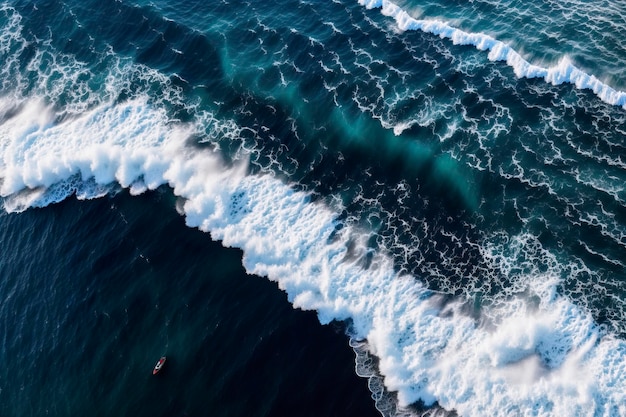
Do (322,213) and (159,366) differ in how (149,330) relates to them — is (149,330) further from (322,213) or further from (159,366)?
(322,213)

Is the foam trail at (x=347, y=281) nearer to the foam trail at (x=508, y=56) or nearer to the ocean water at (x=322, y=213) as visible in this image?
the ocean water at (x=322, y=213)

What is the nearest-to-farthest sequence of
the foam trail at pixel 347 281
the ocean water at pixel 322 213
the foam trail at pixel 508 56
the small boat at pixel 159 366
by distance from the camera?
the foam trail at pixel 347 281
the ocean water at pixel 322 213
the small boat at pixel 159 366
the foam trail at pixel 508 56

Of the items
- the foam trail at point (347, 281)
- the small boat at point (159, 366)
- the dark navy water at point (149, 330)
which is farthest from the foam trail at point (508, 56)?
the small boat at point (159, 366)

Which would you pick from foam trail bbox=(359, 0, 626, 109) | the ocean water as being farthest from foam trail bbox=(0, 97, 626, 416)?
foam trail bbox=(359, 0, 626, 109)

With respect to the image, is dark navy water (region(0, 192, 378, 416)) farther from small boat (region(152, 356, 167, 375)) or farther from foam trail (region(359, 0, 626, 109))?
foam trail (region(359, 0, 626, 109))

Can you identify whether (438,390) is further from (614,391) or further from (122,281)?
(122,281)

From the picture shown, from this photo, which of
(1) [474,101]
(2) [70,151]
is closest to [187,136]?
(2) [70,151]

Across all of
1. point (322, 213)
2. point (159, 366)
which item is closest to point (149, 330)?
point (159, 366)
